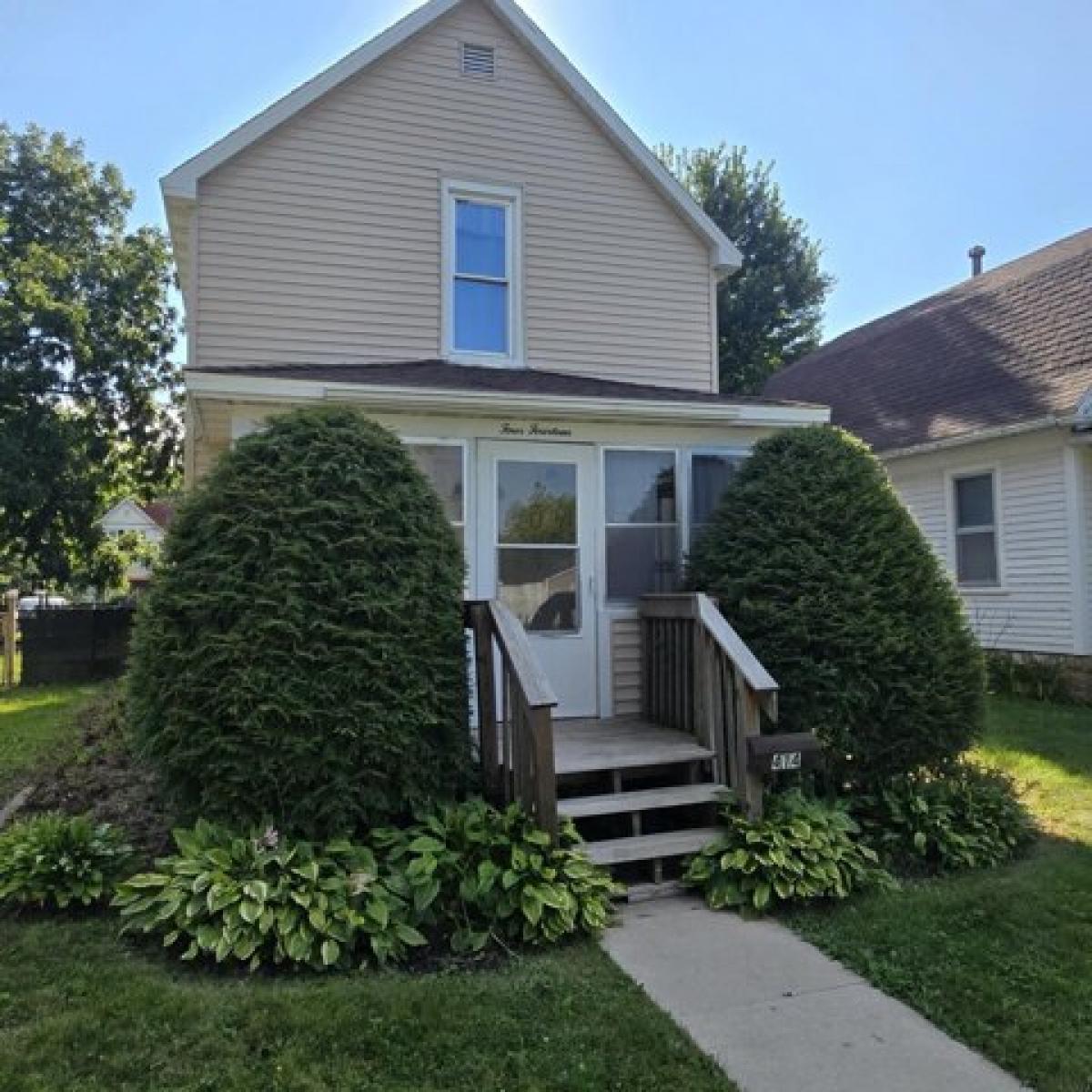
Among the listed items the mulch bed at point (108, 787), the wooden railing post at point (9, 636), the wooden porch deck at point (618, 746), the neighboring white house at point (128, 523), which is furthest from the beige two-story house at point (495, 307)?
the neighboring white house at point (128, 523)

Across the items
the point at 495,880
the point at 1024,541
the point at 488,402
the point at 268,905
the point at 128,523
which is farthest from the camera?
the point at 128,523

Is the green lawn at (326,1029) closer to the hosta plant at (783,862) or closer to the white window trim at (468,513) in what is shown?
the hosta plant at (783,862)

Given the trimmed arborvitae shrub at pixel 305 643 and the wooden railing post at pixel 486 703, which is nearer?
the trimmed arborvitae shrub at pixel 305 643

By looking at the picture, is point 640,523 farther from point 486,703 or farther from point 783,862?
point 783,862

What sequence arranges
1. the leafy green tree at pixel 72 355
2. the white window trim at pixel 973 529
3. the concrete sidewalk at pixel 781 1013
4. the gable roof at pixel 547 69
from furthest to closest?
1. the leafy green tree at pixel 72 355
2. the white window trim at pixel 973 529
3. the gable roof at pixel 547 69
4. the concrete sidewalk at pixel 781 1013

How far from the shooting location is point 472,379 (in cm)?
750

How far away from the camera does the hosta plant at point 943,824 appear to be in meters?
5.39

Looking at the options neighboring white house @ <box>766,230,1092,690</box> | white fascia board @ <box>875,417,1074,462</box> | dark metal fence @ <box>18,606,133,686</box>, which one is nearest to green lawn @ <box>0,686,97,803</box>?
dark metal fence @ <box>18,606,133,686</box>

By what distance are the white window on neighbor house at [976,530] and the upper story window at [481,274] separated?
7.19 meters

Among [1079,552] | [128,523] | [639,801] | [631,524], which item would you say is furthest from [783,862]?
[128,523]

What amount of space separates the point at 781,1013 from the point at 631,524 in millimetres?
4299

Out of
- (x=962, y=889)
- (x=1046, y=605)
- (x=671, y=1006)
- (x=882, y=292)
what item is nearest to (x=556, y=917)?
(x=671, y=1006)

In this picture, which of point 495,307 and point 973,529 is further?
point 973,529

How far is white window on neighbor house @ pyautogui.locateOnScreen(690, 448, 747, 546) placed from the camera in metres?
7.52
